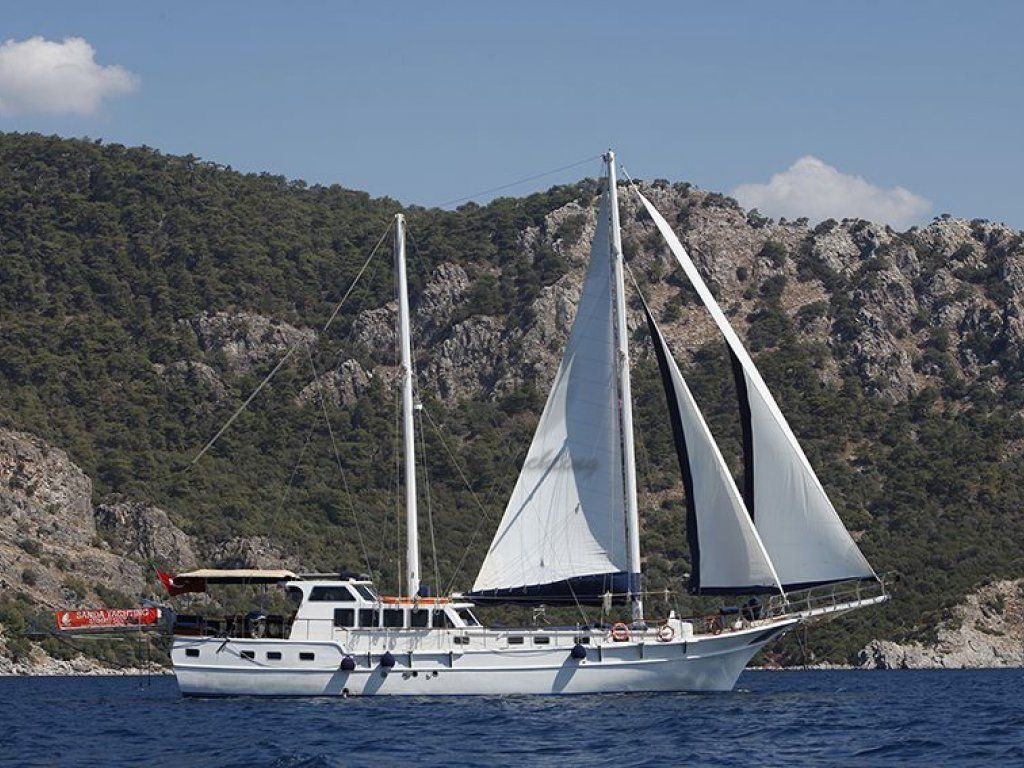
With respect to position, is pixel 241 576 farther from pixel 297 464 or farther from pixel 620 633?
pixel 297 464

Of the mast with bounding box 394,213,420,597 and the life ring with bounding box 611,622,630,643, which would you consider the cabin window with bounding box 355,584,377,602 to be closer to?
the mast with bounding box 394,213,420,597

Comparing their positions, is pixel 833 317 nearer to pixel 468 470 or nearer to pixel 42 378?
pixel 468 470

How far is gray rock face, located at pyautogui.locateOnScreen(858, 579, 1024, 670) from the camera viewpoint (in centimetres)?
8175

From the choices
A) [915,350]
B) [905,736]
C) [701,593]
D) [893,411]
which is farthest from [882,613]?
[905,736]

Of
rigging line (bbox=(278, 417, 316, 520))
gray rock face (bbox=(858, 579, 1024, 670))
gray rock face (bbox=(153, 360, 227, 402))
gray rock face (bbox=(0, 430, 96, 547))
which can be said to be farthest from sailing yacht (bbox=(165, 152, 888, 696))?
gray rock face (bbox=(153, 360, 227, 402))

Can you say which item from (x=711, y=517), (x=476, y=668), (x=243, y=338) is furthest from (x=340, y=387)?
Answer: (x=711, y=517)

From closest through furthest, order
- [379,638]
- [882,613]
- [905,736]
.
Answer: [905,736] < [379,638] < [882,613]

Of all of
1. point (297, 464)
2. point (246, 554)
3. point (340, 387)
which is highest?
point (340, 387)

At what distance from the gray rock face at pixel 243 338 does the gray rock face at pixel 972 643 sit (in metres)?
50.0

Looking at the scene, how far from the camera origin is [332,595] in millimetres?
47812

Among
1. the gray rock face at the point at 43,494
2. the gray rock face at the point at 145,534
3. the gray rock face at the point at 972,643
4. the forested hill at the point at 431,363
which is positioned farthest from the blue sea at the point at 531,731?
the forested hill at the point at 431,363

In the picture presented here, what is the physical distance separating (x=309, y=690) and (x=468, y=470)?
194 feet

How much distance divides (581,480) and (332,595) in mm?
7589

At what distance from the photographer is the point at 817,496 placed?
4378 centimetres
